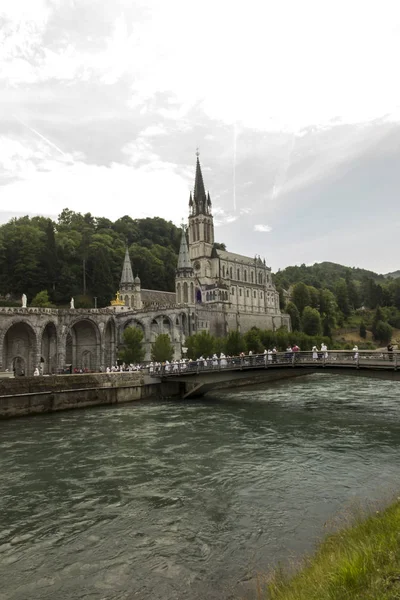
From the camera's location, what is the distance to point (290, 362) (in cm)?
3434

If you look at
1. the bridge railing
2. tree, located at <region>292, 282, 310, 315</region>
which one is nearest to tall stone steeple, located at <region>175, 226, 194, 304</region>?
the bridge railing

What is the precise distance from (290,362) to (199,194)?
279 feet

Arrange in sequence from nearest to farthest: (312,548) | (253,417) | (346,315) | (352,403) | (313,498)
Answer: (312,548)
(313,498)
(253,417)
(352,403)
(346,315)

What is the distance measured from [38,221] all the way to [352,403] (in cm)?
9044

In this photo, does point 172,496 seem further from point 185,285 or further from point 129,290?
point 129,290

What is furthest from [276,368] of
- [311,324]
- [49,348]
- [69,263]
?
[311,324]

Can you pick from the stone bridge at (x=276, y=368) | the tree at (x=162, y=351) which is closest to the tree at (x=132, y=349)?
the tree at (x=162, y=351)

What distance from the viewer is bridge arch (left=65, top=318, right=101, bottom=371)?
6244 cm

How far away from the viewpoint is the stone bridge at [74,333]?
5291 cm

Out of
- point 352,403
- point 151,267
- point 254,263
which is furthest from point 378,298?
point 352,403

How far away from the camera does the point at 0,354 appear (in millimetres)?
49406

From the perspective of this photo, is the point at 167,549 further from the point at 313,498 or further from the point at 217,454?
the point at 217,454

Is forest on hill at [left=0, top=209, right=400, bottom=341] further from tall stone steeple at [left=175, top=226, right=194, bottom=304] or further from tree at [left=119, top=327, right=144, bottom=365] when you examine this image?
tree at [left=119, top=327, right=144, bottom=365]

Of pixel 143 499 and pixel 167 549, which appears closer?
pixel 167 549
